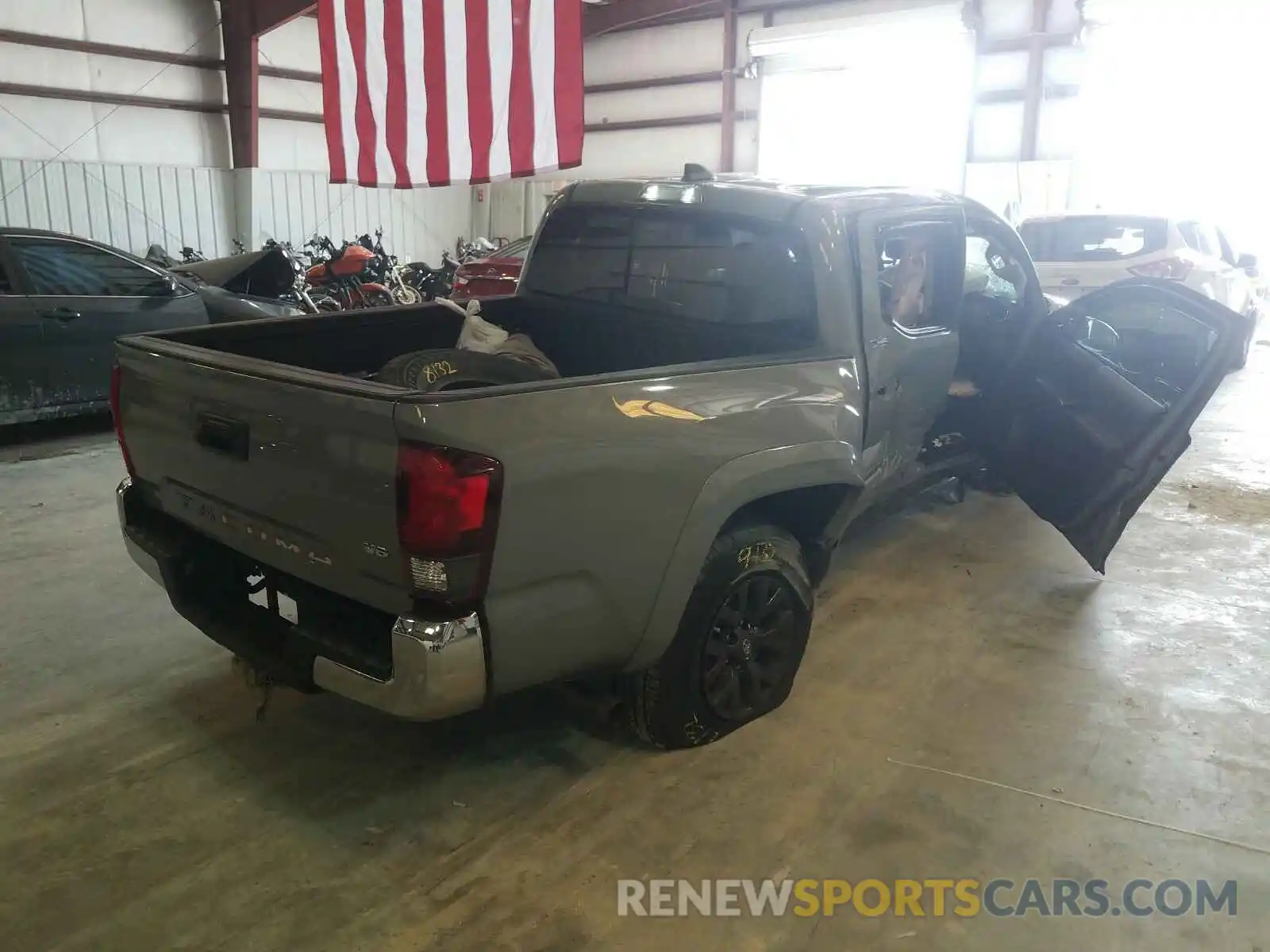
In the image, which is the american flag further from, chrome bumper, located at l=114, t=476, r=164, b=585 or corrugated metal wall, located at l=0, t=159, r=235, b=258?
corrugated metal wall, located at l=0, t=159, r=235, b=258

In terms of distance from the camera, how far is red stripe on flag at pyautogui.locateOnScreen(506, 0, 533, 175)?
5.91m

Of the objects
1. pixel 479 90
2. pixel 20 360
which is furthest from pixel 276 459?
pixel 20 360

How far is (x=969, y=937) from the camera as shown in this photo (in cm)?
222

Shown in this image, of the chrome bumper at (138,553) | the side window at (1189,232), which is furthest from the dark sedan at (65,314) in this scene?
the side window at (1189,232)

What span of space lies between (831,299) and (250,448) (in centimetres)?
183

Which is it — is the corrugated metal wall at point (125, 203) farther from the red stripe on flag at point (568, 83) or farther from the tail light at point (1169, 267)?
the tail light at point (1169, 267)

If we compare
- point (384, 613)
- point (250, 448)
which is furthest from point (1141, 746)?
point (250, 448)

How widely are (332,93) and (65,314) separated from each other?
2.42m

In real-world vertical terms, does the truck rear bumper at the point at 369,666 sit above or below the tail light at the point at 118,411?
below

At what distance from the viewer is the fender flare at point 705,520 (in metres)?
2.53

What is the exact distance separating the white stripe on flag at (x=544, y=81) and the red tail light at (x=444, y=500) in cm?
427

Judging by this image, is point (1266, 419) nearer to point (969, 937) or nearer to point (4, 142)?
point (969, 937)

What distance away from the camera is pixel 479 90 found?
6.24 meters

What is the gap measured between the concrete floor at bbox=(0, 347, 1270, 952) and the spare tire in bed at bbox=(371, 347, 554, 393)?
1108 millimetres
